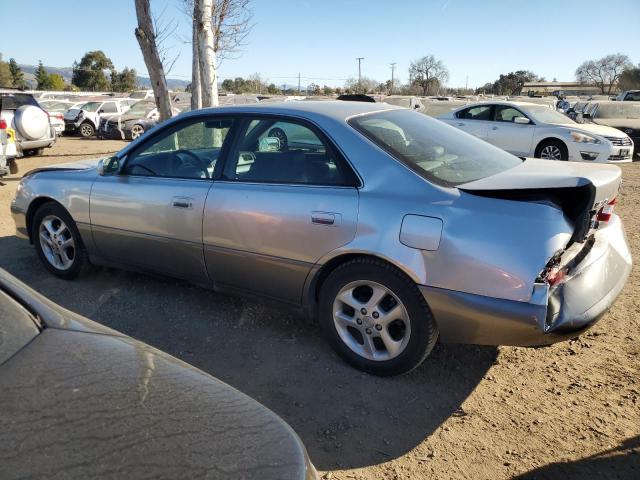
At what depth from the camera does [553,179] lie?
2619 millimetres

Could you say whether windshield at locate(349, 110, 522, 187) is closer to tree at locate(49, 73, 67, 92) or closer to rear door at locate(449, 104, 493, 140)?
rear door at locate(449, 104, 493, 140)

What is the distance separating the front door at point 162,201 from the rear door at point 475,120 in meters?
9.21

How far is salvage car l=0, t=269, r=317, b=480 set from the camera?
1.22 meters

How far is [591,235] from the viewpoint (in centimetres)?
286

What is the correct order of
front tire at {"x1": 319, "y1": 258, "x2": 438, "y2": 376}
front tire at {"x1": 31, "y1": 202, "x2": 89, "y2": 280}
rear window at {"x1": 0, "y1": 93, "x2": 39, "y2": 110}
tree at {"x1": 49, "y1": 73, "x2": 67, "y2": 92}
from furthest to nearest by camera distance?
1. tree at {"x1": 49, "y1": 73, "x2": 67, "y2": 92}
2. rear window at {"x1": 0, "y1": 93, "x2": 39, "y2": 110}
3. front tire at {"x1": 31, "y1": 202, "x2": 89, "y2": 280}
4. front tire at {"x1": 319, "y1": 258, "x2": 438, "y2": 376}

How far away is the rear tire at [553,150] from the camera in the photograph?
10666 mm

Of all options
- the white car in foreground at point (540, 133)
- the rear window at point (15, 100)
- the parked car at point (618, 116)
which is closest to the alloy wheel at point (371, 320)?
the white car in foreground at point (540, 133)

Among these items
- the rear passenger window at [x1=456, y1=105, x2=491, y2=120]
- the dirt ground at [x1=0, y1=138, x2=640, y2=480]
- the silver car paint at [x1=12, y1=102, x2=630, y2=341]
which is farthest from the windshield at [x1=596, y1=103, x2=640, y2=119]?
the silver car paint at [x1=12, y1=102, x2=630, y2=341]

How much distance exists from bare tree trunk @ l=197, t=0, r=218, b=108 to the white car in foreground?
19.0 ft

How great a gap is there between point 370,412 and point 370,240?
0.93m

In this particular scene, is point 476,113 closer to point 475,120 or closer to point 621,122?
point 475,120

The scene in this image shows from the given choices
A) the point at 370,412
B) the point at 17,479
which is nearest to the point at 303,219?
the point at 370,412

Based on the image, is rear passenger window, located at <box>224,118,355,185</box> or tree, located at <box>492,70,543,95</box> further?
tree, located at <box>492,70,543,95</box>

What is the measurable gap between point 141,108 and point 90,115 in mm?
2357
